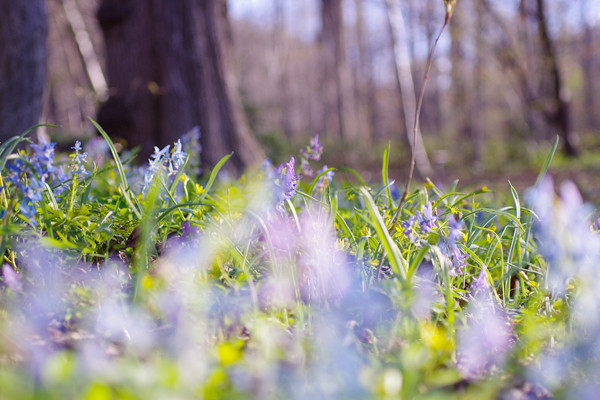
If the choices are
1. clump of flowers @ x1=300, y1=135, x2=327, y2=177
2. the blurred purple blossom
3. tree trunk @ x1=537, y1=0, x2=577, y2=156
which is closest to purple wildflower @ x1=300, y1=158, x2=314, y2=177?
clump of flowers @ x1=300, y1=135, x2=327, y2=177

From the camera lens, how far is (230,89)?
4883 millimetres

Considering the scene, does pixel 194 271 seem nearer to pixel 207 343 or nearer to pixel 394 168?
pixel 207 343

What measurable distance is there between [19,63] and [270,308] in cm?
263

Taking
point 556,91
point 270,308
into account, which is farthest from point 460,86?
point 270,308

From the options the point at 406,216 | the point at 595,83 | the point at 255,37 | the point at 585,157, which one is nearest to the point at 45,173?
the point at 406,216

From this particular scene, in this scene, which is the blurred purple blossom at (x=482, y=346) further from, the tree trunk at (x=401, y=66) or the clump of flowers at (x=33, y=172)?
the tree trunk at (x=401, y=66)

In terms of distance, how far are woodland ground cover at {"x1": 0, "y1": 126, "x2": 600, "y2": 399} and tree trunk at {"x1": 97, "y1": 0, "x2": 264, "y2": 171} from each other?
3154 millimetres

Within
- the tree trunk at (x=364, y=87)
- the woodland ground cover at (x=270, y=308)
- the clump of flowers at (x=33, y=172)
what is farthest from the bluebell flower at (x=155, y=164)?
the tree trunk at (x=364, y=87)

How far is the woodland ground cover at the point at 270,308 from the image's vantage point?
0.87 metres

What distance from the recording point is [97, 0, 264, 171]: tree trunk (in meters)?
4.70

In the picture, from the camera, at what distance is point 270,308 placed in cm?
132

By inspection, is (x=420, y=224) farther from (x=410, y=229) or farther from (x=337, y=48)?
(x=337, y=48)

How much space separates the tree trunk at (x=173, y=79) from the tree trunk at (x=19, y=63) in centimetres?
162

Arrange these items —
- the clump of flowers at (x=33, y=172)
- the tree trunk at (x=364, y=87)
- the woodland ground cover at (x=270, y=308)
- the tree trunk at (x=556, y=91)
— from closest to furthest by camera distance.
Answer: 1. the woodland ground cover at (x=270, y=308)
2. the clump of flowers at (x=33, y=172)
3. the tree trunk at (x=556, y=91)
4. the tree trunk at (x=364, y=87)
